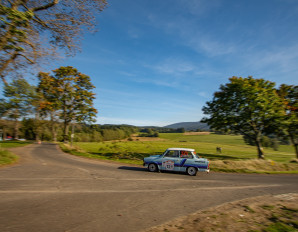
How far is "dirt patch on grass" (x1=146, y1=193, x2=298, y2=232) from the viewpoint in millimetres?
4211

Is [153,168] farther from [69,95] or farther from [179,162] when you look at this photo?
[69,95]

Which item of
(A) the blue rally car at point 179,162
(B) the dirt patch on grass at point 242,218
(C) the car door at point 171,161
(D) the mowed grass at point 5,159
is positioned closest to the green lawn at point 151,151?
(A) the blue rally car at point 179,162

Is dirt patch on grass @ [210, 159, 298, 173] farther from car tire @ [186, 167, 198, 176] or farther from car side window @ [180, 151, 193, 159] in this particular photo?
car side window @ [180, 151, 193, 159]

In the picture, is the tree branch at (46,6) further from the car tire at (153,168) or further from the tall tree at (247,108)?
the tall tree at (247,108)

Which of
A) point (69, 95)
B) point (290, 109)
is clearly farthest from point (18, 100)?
point (290, 109)

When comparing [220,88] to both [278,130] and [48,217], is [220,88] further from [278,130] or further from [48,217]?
[48,217]

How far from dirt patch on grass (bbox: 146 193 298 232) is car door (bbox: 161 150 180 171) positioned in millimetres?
5601

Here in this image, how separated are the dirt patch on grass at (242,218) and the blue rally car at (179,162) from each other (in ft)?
16.9

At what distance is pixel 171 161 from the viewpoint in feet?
38.7

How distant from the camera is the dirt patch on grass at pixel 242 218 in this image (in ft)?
13.8

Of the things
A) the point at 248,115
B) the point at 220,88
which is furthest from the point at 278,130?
the point at 220,88

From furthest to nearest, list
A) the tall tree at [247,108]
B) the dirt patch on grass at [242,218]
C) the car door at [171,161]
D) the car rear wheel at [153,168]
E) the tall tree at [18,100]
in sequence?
the tall tree at [18,100] < the tall tree at [247,108] < the car rear wheel at [153,168] < the car door at [171,161] < the dirt patch on grass at [242,218]

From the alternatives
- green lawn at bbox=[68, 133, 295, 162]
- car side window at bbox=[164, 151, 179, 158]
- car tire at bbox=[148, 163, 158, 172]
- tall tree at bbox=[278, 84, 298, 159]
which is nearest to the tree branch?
→ car side window at bbox=[164, 151, 179, 158]

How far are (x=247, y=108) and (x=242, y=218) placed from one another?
828 inches
